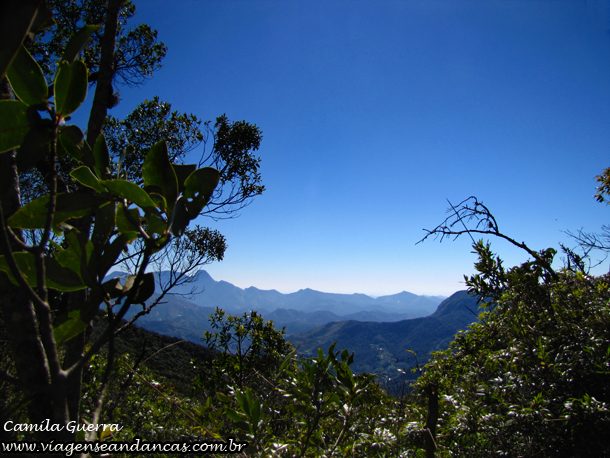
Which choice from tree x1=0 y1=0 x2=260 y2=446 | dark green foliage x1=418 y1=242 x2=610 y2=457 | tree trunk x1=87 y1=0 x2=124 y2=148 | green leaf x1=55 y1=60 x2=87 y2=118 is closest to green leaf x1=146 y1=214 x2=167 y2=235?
tree x1=0 y1=0 x2=260 y2=446

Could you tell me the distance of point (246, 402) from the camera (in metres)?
0.96

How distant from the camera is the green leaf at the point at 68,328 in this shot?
0.47 metres

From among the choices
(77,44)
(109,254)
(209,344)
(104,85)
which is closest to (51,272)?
(109,254)

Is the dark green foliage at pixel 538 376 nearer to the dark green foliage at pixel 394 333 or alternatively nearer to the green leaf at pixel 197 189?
the green leaf at pixel 197 189

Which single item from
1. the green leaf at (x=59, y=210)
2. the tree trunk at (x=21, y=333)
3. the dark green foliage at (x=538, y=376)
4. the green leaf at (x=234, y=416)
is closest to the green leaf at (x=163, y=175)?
the green leaf at (x=59, y=210)

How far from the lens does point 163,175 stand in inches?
20.1

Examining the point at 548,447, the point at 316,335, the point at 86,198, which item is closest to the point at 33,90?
the point at 86,198

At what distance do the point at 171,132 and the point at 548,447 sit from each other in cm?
755

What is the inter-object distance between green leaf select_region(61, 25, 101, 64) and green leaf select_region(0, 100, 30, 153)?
0.35ft

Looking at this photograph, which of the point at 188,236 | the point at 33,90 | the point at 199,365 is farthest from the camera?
the point at 188,236

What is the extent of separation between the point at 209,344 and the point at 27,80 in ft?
17.7

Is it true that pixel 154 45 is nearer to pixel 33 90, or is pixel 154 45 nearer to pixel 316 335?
pixel 33 90

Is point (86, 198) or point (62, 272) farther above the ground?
point (86, 198)

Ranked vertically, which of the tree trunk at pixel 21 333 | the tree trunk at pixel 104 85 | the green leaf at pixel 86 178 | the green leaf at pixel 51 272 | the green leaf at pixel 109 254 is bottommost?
the tree trunk at pixel 21 333
